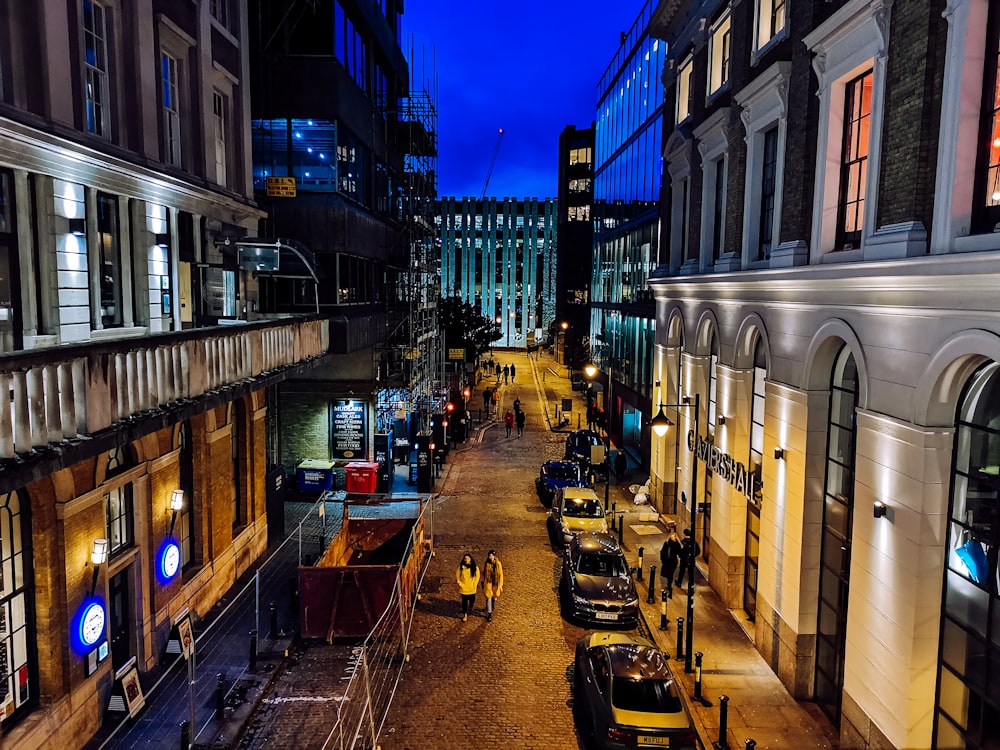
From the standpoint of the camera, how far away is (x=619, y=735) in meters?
10.0

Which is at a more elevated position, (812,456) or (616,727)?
(812,456)

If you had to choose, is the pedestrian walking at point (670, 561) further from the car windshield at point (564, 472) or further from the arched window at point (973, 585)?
the arched window at point (973, 585)

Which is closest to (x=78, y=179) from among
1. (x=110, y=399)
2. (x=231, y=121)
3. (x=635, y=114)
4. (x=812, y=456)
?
(x=110, y=399)

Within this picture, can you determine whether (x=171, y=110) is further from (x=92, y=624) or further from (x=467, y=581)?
(x=467, y=581)

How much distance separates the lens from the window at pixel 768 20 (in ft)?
48.7

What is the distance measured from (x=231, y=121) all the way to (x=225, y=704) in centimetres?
1367

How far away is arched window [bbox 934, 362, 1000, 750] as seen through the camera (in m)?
8.07

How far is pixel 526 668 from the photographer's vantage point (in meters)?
13.5

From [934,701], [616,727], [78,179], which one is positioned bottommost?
[616,727]

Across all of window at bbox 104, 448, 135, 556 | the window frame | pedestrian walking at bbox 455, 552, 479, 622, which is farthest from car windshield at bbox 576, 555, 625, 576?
the window frame

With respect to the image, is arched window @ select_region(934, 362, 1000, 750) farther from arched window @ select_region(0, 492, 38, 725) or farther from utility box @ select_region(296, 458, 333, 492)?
utility box @ select_region(296, 458, 333, 492)

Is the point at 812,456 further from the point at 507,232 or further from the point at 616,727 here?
the point at 507,232

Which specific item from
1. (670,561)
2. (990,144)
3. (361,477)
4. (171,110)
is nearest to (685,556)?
(670,561)

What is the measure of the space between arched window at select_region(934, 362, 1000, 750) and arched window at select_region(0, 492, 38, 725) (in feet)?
40.6
